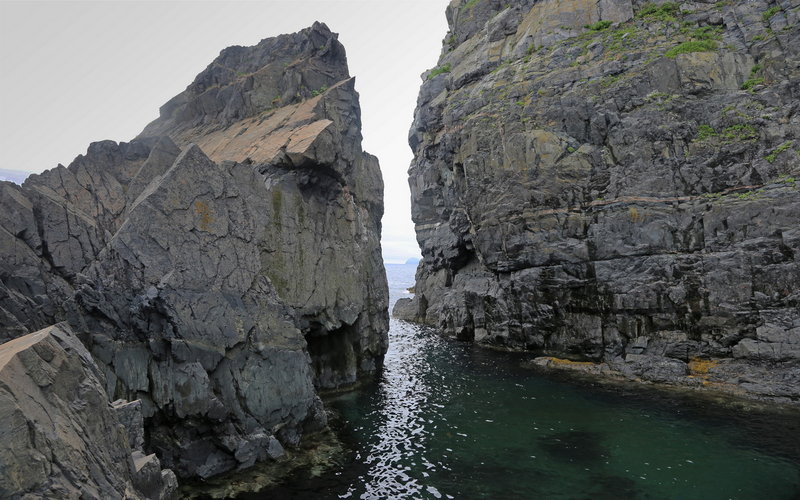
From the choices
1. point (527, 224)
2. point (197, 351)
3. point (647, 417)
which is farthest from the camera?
point (527, 224)

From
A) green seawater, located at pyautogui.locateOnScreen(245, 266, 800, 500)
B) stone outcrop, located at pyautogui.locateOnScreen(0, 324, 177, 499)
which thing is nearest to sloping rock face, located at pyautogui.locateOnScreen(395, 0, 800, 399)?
green seawater, located at pyautogui.locateOnScreen(245, 266, 800, 500)

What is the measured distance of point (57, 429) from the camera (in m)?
9.23

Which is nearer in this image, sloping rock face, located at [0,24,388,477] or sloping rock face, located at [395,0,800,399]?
sloping rock face, located at [0,24,388,477]

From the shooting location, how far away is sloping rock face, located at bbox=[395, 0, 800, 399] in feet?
121

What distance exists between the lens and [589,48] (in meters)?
49.7

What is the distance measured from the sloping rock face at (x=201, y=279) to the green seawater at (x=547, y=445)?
4303 mm

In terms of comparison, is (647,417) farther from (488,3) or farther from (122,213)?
(488,3)

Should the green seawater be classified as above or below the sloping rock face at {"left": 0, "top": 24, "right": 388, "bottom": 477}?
below

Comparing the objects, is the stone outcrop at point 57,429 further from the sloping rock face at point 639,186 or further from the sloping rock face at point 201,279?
the sloping rock face at point 639,186

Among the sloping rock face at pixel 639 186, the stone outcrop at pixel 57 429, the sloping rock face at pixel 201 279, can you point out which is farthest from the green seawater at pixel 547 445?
the stone outcrop at pixel 57 429

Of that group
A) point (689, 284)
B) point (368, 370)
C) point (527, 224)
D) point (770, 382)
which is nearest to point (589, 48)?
point (527, 224)

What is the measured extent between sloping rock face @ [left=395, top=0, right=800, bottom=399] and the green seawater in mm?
7980

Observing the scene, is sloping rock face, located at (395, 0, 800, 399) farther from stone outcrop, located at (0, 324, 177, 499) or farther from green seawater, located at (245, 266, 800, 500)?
stone outcrop, located at (0, 324, 177, 499)

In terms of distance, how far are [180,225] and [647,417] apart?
2983 cm
